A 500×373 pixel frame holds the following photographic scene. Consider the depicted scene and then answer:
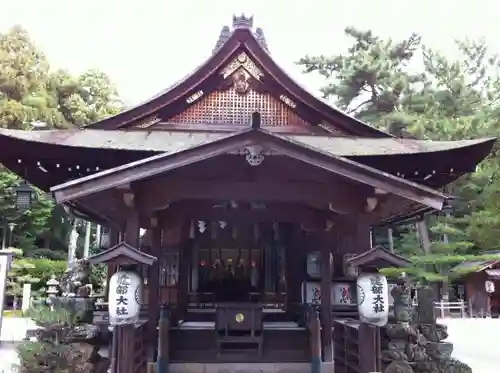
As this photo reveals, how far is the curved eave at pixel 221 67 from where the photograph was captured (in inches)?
410

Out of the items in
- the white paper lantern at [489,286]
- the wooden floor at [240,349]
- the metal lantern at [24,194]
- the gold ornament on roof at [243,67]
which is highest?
the gold ornament on roof at [243,67]

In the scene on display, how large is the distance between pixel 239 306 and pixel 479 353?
25.7 ft

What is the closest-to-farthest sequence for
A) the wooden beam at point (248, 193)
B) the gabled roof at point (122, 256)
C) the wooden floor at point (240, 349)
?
1. the gabled roof at point (122, 256)
2. the wooden beam at point (248, 193)
3. the wooden floor at point (240, 349)

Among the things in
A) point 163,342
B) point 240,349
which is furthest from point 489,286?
point 163,342

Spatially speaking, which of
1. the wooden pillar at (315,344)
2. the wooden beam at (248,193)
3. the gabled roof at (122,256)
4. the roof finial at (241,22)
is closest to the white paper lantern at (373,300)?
the wooden beam at (248,193)

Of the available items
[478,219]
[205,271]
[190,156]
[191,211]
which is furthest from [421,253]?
[190,156]

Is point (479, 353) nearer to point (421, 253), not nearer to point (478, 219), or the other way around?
point (478, 219)

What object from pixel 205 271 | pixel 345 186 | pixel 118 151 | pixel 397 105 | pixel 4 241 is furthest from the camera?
pixel 397 105

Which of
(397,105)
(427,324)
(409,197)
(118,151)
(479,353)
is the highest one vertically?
(397,105)

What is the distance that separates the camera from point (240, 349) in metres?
8.29

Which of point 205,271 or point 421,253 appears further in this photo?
point 421,253

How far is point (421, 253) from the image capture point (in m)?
30.6

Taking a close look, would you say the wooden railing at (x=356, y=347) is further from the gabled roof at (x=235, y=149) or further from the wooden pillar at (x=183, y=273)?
the wooden pillar at (x=183, y=273)

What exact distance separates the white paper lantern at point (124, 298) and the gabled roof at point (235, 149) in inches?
48.1
